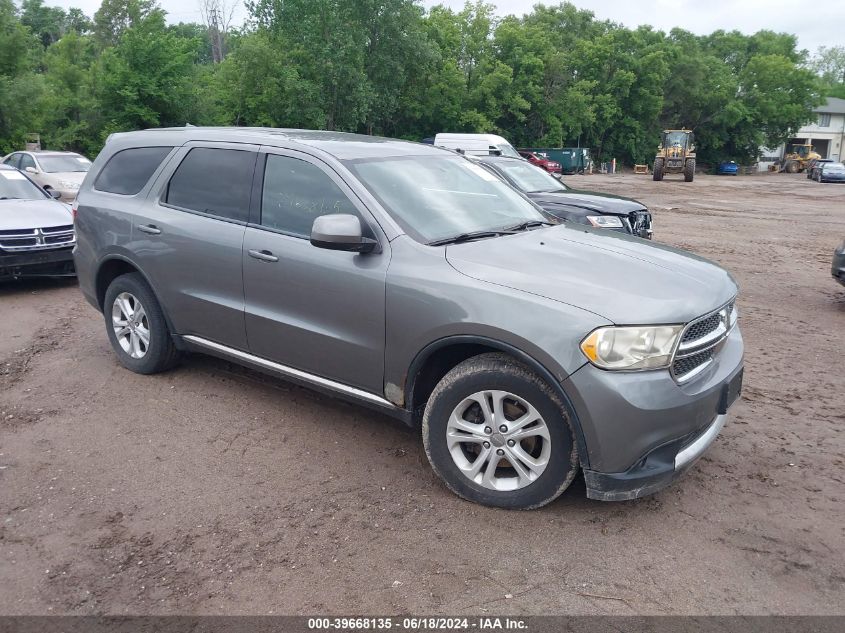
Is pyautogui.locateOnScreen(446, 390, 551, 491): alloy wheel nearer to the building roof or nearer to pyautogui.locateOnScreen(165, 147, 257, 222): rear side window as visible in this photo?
pyautogui.locateOnScreen(165, 147, 257, 222): rear side window

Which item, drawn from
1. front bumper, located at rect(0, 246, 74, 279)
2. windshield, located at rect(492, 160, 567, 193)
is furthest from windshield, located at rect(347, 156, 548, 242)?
windshield, located at rect(492, 160, 567, 193)

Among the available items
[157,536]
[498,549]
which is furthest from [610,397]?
[157,536]

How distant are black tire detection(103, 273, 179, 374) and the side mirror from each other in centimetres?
198

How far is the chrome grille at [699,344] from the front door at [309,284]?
1.52 meters

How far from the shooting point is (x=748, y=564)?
3189mm

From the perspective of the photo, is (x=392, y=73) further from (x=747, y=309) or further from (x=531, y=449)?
(x=531, y=449)

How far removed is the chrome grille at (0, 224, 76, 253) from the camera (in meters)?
8.20

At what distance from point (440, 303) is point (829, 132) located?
301 ft

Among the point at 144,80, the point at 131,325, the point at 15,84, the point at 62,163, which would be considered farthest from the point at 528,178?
the point at 15,84

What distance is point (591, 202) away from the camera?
10.1 meters

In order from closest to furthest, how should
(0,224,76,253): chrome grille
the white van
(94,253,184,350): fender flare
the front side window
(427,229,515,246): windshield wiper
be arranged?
(427,229,515,246): windshield wiper < the front side window < (94,253,184,350): fender flare < (0,224,76,253): chrome grille < the white van

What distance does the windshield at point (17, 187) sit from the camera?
9312 mm

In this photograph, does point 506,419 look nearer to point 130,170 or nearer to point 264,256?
point 264,256

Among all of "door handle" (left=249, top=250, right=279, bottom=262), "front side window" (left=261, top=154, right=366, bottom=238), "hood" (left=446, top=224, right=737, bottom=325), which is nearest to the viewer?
"hood" (left=446, top=224, right=737, bottom=325)
